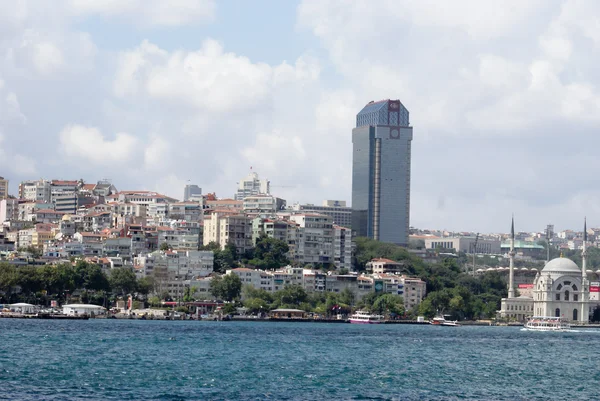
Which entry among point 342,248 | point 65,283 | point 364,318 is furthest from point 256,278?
point 342,248

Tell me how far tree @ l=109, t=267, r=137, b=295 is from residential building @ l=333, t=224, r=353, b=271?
3290cm

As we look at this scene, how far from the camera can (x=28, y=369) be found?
4691 cm

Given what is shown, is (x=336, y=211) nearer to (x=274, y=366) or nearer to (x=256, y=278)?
(x=256, y=278)

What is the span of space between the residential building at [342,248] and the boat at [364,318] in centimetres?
2065

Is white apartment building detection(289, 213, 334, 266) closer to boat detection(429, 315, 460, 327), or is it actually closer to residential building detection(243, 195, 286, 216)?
residential building detection(243, 195, 286, 216)

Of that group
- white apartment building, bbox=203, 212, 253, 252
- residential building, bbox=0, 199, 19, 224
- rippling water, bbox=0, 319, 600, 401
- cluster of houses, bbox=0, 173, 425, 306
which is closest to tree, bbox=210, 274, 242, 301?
cluster of houses, bbox=0, 173, 425, 306

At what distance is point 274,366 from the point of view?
52.0 meters

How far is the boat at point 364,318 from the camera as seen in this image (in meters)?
117

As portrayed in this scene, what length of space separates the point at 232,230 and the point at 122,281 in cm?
2404

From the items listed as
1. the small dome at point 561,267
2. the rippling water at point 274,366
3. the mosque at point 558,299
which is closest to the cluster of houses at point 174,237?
the mosque at point 558,299

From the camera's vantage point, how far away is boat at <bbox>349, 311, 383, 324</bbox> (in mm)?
117338

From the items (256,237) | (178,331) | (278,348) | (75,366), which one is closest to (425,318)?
(256,237)

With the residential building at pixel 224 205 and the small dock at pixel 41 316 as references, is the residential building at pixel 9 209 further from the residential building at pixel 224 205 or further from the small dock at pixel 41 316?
the small dock at pixel 41 316

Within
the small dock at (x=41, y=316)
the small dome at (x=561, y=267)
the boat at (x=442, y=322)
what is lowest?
the boat at (x=442, y=322)
